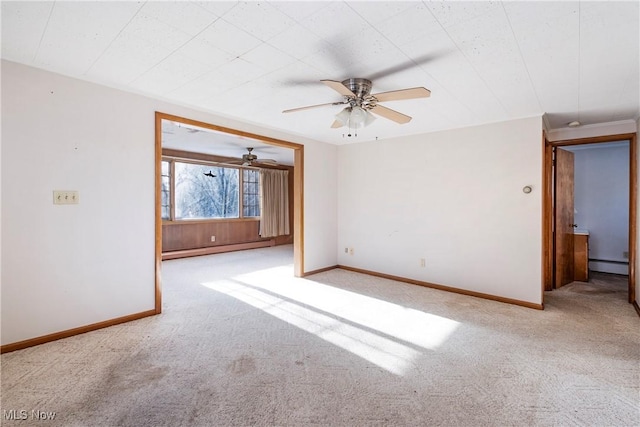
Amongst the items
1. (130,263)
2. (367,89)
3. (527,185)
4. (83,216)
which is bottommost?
(130,263)

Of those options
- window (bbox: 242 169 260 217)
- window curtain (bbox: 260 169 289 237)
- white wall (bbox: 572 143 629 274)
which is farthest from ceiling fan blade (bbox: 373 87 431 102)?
window (bbox: 242 169 260 217)

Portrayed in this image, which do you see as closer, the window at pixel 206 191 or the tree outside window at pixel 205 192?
the window at pixel 206 191

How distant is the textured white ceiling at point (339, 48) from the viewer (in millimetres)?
1649

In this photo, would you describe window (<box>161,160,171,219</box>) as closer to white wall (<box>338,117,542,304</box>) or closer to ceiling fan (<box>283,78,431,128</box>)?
white wall (<box>338,117,542,304</box>)

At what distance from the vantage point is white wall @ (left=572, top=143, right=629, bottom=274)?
5.14 meters

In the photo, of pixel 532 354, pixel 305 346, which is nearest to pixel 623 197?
pixel 532 354

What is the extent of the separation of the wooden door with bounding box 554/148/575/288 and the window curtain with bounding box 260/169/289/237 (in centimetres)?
611

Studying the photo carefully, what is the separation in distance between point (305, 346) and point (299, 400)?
2.23 feet

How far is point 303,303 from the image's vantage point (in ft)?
11.8

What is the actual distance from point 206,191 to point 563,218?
275 inches

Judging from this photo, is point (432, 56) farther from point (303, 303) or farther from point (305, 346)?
point (303, 303)

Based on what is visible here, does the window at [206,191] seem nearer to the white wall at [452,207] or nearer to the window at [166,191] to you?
the window at [166,191]

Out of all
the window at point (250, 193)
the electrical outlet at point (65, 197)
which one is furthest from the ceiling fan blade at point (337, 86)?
the window at point (250, 193)

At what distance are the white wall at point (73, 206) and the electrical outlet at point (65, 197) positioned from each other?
1.4 inches
